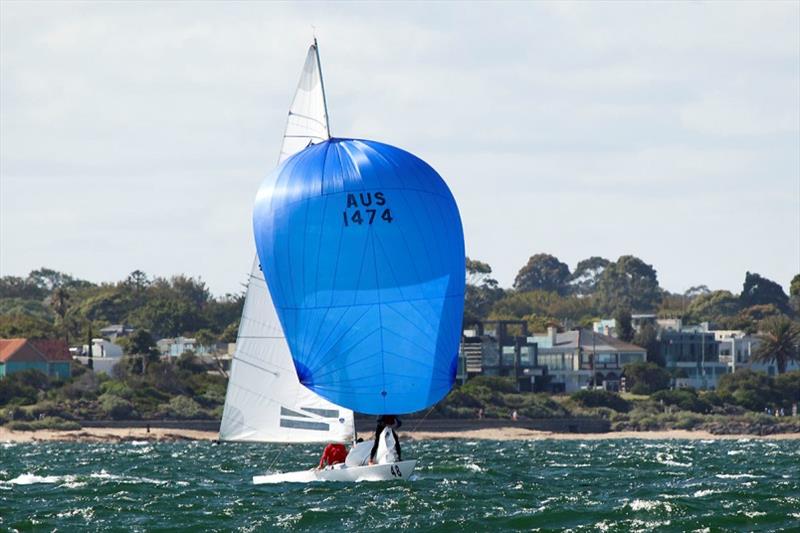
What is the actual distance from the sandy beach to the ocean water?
99.9 ft

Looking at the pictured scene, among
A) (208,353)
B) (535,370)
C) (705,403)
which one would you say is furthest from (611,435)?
(208,353)

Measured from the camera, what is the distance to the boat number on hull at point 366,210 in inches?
1380

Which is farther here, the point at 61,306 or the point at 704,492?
the point at 61,306

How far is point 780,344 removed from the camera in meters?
122

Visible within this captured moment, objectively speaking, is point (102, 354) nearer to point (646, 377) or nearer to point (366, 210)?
point (646, 377)

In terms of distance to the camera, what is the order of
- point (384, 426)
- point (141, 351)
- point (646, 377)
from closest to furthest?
point (384, 426)
point (141, 351)
point (646, 377)

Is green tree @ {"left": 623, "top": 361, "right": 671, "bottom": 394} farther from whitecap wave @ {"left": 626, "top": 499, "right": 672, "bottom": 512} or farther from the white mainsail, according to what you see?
whitecap wave @ {"left": 626, "top": 499, "right": 672, "bottom": 512}

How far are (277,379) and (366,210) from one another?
6.01 m

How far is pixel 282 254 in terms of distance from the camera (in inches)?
1425

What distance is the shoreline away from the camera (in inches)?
3300

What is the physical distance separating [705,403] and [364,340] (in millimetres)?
77572

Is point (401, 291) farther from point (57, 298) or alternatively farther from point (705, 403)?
point (57, 298)

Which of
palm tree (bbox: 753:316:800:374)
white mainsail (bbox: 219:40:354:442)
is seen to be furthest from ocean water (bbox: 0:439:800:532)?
palm tree (bbox: 753:316:800:374)

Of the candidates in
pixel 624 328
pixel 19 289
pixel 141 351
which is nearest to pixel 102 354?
pixel 141 351
